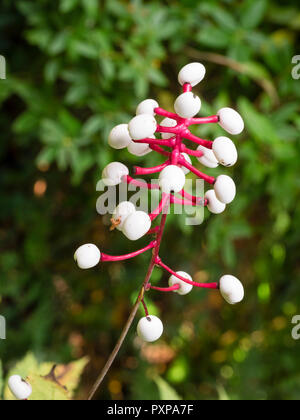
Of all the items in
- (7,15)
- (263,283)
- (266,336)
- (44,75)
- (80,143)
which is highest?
(7,15)

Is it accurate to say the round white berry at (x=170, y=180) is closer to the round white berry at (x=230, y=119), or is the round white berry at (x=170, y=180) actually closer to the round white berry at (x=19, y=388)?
the round white berry at (x=230, y=119)

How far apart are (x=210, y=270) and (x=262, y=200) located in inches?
Answer: 12.2

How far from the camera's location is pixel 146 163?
1.23 metres

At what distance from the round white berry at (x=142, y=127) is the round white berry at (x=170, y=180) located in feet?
0.15

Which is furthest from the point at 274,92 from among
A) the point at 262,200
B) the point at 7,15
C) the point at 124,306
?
the point at 124,306

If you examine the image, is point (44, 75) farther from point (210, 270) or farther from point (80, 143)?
point (210, 270)

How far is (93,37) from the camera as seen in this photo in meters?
1.17

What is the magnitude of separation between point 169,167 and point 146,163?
0.73 m

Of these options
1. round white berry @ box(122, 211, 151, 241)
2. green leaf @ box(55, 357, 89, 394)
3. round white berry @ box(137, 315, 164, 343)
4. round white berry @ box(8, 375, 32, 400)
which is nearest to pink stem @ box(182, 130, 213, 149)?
round white berry @ box(122, 211, 151, 241)

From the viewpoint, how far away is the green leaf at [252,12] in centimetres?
118

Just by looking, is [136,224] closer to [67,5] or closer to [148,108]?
[148,108]

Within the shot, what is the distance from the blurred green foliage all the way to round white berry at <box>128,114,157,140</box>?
1.82ft

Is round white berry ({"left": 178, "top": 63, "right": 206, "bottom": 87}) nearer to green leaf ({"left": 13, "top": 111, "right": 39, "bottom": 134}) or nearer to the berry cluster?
the berry cluster

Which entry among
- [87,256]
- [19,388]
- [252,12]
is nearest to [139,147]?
[87,256]
